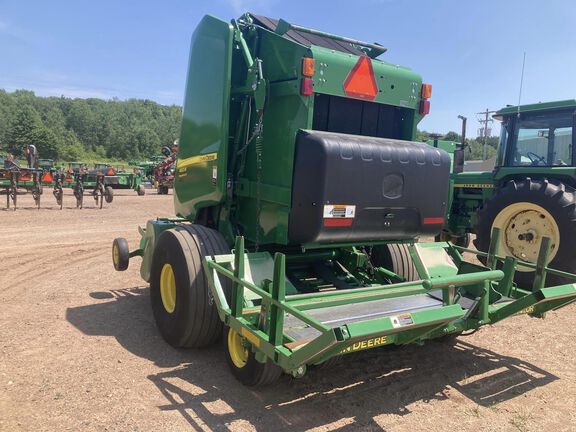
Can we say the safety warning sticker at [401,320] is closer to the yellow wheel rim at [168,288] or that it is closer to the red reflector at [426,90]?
the yellow wheel rim at [168,288]

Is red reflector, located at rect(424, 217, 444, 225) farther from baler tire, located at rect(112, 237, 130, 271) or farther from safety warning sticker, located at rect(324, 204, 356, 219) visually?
baler tire, located at rect(112, 237, 130, 271)

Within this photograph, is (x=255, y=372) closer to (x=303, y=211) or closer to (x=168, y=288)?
(x=303, y=211)

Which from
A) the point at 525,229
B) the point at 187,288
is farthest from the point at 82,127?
the point at 187,288

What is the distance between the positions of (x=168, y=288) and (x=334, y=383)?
5.56ft

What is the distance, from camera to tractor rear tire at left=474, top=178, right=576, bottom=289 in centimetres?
597

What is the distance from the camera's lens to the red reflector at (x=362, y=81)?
394 cm

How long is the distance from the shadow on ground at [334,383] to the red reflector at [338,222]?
45.3 inches

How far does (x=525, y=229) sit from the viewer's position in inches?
258

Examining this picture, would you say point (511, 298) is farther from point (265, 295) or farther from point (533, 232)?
point (533, 232)

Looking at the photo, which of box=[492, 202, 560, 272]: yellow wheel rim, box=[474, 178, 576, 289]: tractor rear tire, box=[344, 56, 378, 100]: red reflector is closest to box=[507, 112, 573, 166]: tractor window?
box=[474, 178, 576, 289]: tractor rear tire

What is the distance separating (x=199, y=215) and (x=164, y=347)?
4.65ft

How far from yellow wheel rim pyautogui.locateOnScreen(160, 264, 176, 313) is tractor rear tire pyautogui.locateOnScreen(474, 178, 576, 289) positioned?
4.13 meters

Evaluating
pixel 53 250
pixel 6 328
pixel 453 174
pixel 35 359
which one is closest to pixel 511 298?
pixel 35 359

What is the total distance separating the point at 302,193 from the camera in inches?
141
